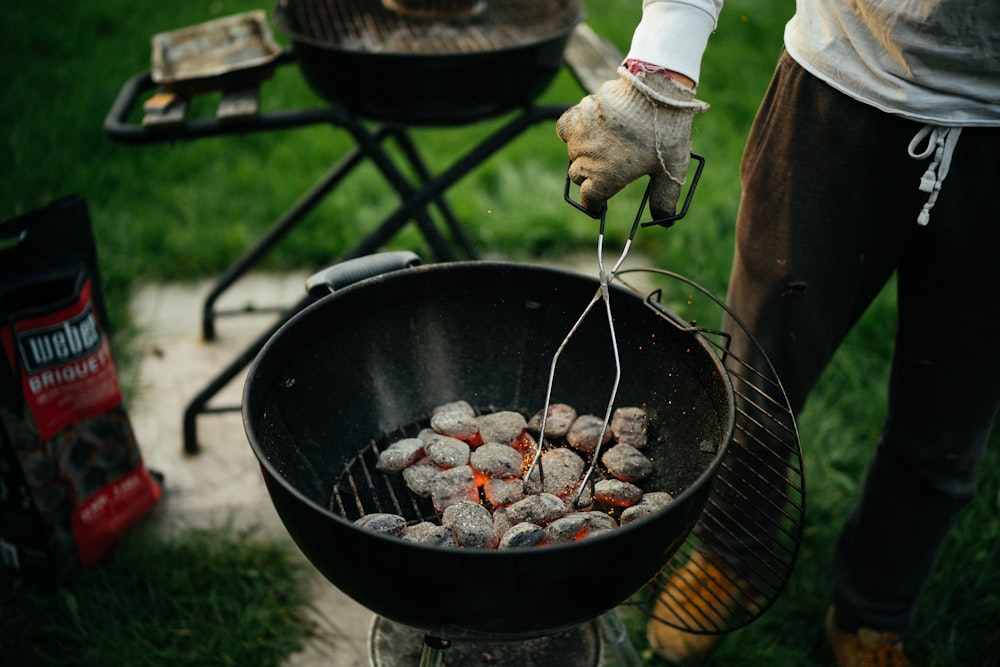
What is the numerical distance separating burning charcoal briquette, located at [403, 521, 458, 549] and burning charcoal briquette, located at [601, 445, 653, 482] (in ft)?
1.09

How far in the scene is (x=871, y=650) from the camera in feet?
5.81

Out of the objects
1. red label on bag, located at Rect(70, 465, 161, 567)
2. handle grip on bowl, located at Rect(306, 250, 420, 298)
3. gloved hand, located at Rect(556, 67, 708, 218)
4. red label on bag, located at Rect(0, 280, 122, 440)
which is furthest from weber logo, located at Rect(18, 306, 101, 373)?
gloved hand, located at Rect(556, 67, 708, 218)

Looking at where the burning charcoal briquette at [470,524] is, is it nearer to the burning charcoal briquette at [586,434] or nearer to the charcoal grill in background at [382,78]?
the burning charcoal briquette at [586,434]

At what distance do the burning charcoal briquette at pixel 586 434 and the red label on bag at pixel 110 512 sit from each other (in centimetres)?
123

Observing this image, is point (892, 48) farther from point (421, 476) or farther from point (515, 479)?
point (421, 476)

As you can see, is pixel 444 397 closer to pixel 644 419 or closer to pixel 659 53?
pixel 644 419

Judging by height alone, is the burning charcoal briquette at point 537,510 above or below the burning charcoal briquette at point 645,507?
above

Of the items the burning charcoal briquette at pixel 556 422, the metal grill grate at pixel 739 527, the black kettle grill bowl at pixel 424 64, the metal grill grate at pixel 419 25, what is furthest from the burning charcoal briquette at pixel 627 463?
the metal grill grate at pixel 419 25

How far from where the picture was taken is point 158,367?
2.68m

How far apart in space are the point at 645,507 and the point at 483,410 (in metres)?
0.45

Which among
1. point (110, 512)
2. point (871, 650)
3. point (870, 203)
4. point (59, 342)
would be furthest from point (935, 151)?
point (110, 512)

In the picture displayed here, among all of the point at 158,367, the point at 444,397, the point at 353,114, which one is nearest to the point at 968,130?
the point at 444,397

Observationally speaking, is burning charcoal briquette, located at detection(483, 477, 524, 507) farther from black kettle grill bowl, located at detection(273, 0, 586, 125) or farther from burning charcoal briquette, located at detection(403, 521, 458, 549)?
black kettle grill bowl, located at detection(273, 0, 586, 125)

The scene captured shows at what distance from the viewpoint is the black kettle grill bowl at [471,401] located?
102 centimetres
